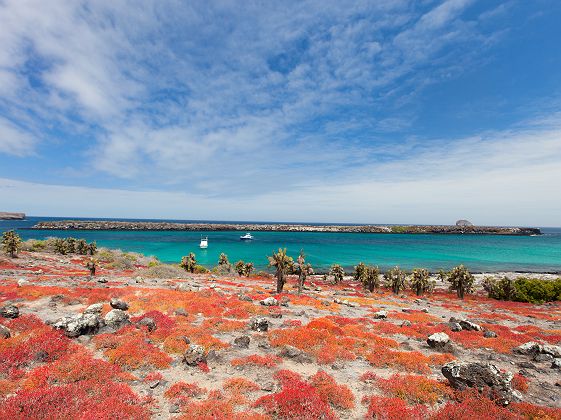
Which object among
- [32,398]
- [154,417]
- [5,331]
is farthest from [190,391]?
[5,331]

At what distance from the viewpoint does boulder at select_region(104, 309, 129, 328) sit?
1864cm

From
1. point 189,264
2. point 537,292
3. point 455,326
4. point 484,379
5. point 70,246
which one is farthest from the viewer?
point 70,246

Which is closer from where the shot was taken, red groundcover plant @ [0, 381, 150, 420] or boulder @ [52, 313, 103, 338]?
red groundcover plant @ [0, 381, 150, 420]

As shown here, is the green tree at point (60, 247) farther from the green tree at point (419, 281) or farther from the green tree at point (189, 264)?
the green tree at point (419, 281)

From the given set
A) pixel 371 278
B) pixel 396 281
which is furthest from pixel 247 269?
pixel 396 281

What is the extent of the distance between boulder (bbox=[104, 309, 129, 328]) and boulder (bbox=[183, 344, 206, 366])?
6782 millimetres

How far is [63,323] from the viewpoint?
16.9 metres

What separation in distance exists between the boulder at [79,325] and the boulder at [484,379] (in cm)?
2066

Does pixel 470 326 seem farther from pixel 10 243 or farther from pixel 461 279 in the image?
pixel 10 243

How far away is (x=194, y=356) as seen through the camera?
49.2 ft

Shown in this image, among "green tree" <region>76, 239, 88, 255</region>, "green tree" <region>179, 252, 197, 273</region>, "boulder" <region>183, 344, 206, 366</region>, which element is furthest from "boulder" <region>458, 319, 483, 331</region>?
"green tree" <region>76, 239, 88, 255</region>

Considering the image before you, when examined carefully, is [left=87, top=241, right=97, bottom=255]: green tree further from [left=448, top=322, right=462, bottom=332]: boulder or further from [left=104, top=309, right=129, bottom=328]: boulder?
[left=448, top=322, right=462, bottom=332]: boulder

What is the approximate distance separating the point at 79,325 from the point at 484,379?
870 inches

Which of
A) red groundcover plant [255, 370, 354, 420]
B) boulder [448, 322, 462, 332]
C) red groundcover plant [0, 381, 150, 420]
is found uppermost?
red groundcover plant [0, 381, 150, 420]
